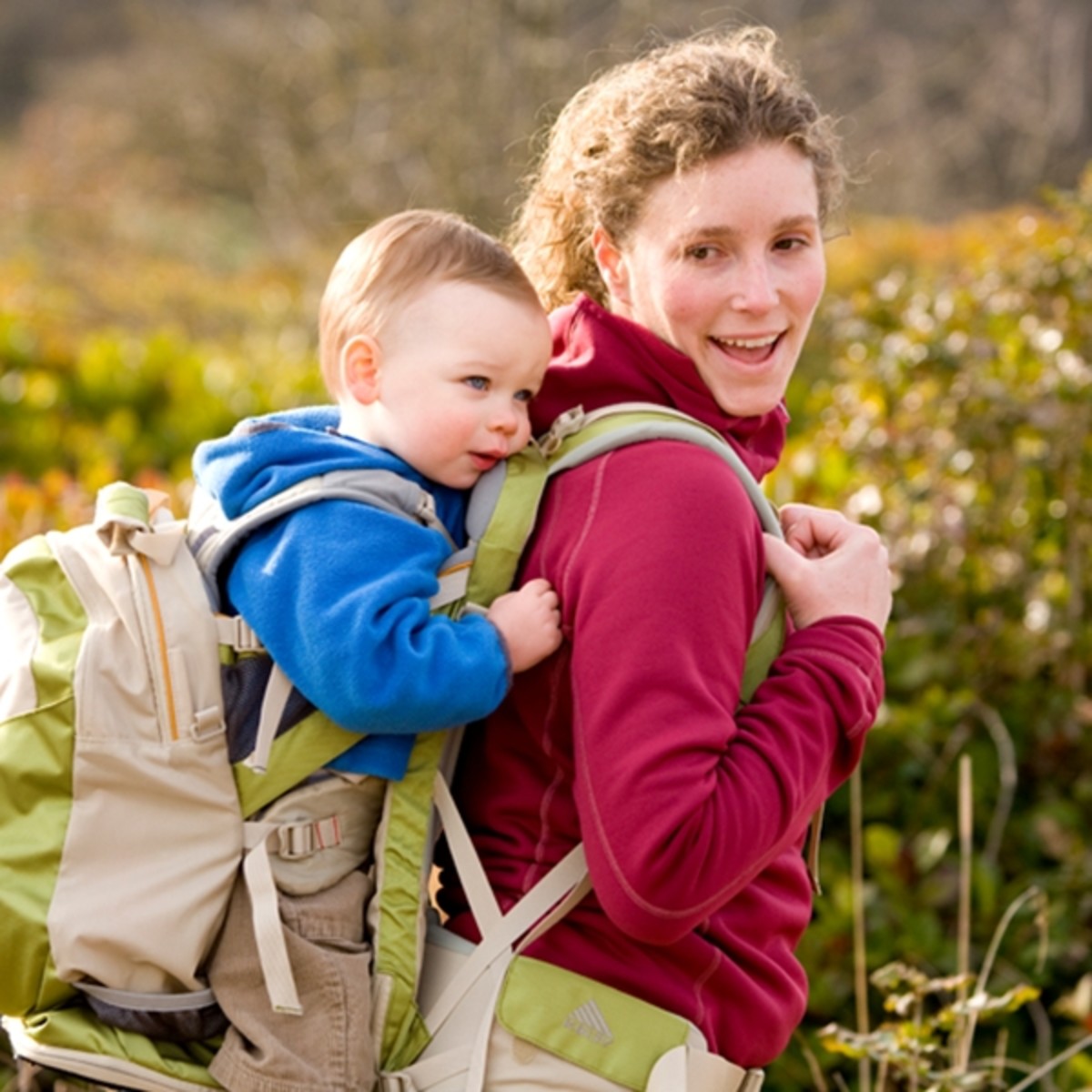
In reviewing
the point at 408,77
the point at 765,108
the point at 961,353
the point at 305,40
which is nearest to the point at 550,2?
the point at 408,77

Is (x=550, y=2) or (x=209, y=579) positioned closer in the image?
(x=209, y=579)

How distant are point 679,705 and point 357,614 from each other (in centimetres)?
36

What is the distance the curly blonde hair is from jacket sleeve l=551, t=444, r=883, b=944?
43cm

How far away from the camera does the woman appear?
5.73 ft

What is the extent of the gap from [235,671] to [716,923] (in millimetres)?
649

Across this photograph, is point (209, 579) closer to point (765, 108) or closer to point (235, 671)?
point (235, 671)

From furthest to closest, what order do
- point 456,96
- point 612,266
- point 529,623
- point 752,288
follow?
point 456,96 < point 612,266 < point 752,288 < point 529,623

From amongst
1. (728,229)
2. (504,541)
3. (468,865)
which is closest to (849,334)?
(728,229)

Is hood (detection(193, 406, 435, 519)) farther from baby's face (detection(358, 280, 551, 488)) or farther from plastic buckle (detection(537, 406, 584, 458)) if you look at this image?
plastic buckle (detection(537, 406, 584, 458))

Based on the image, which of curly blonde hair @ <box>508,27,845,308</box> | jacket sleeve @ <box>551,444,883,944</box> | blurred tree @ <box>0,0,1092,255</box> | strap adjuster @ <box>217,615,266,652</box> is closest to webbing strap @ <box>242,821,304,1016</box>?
strap adjuster @ <box>217,615,266,652</box>

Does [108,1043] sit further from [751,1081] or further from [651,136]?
[651,136]

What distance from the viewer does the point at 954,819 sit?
4168 mm

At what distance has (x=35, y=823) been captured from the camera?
70.1 inches

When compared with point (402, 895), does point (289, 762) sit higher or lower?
higher
